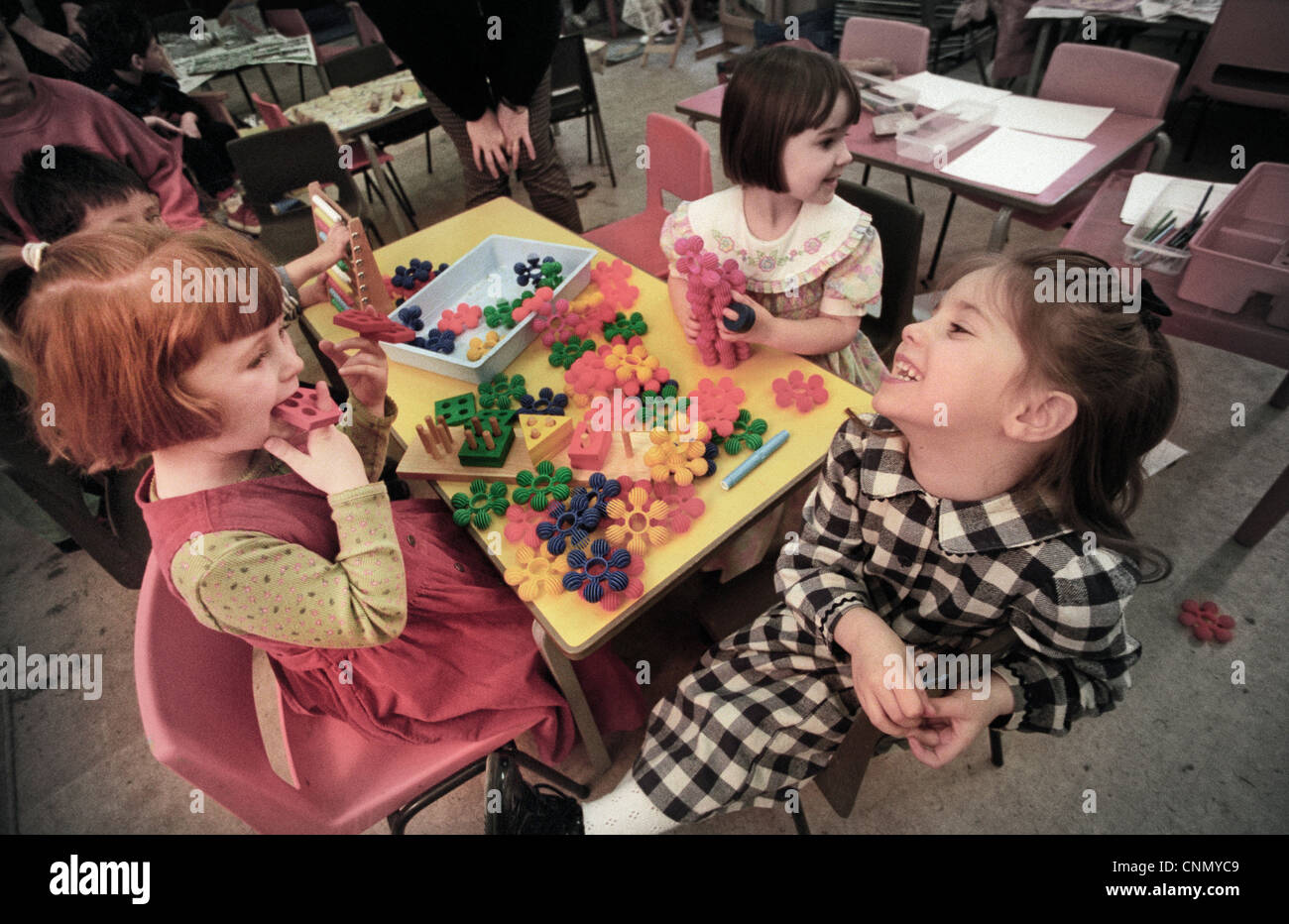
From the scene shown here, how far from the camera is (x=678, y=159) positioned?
6.73ft

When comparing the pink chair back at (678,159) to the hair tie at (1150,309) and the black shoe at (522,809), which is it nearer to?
the hair tie at (1150,309)

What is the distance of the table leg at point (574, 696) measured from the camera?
1129mm

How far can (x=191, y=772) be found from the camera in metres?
0.82

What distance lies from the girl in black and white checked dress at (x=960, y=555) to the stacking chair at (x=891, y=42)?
2000 millimetres

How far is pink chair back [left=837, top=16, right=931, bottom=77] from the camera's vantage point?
8.20 feet

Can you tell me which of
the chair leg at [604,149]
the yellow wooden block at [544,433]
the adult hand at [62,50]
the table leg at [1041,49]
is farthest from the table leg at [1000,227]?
the adult hand at [62,50]

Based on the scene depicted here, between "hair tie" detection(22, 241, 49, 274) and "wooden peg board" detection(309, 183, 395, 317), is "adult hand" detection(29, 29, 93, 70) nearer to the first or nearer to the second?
"wooden peg board" detection(309, 183, 395, 317)

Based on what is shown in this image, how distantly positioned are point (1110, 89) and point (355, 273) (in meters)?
2.37

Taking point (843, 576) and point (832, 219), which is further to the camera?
point (832, 219)

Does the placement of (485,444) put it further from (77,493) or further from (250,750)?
(77,493)

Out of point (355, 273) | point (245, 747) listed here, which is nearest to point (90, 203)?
point (355, 273)

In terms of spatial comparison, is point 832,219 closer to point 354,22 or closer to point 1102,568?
point 1102,568
